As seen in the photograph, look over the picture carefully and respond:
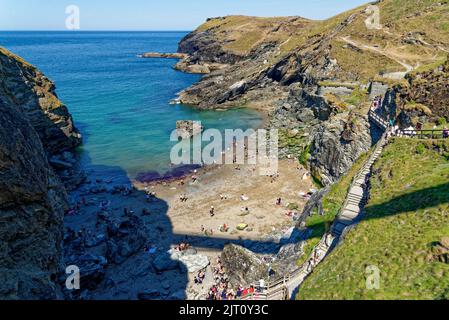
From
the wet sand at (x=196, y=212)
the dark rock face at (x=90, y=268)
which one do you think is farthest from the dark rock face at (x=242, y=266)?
the dark rock face at (x=90, y=268)

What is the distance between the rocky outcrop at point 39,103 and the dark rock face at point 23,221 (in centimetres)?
2451

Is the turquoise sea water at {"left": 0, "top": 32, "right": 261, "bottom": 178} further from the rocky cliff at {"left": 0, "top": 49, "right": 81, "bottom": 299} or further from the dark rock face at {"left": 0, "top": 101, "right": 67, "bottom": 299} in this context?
the dark rock face at {"left": 0, "top": 101, "right": 67, "bottom": 299}

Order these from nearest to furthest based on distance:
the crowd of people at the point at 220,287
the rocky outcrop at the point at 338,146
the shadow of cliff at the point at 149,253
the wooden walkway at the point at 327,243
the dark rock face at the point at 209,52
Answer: the wooden walkway at the point at 327,243
the crowd of people at the point at 220,287
the shadow of cliff at the point at 149,253
the rocky outcrop at the point at 338,146
the dark rock face at the point at 209,52

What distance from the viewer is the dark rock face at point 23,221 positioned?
1588cm

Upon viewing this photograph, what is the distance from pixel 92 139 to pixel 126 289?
37196 mm

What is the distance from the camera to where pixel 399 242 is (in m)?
14.5

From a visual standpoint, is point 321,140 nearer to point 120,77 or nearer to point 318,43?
point 318,43

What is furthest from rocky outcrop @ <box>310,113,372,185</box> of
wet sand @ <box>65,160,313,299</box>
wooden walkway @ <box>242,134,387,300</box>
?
wooden walkway @ <box>242,134,387,300</box>

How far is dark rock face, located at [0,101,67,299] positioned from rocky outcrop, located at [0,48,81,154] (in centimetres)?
2451

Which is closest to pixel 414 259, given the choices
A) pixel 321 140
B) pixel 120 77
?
pixel 321 140

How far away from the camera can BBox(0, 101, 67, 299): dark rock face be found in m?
15.9

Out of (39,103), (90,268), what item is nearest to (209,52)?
(39,103)

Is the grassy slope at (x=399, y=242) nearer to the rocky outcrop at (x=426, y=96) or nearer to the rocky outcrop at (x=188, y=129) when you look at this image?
the rocky outcrop at (x=426, y=96)

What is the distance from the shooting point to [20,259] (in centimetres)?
1695
